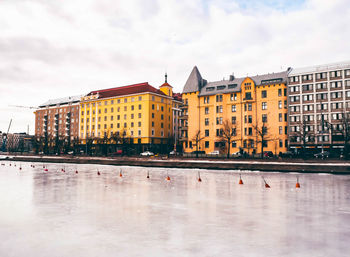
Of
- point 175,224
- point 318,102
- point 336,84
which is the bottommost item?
point 175,224

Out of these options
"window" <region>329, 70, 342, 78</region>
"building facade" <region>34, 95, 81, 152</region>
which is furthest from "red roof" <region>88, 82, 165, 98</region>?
"window" <region>329, 70, 342, 78</region>

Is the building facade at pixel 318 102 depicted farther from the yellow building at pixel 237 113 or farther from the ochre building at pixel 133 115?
the ochre building at pixel 133 115

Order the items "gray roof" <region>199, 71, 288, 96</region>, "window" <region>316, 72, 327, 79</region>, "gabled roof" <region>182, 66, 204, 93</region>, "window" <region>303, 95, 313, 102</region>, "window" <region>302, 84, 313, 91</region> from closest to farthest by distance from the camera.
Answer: "window" <region>316, 72, 327, 79</region> → "window" <region>303, 95, 313, 102</region> → "window" <region>302, 84, 313, 91</region> → "gray roof" <region>199, 71, 288, 96</region> → "gabled roof" <region>182, 66, 204, 93</region>

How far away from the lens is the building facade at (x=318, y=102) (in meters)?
69.2

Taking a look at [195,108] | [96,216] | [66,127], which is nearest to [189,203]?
[96,216]

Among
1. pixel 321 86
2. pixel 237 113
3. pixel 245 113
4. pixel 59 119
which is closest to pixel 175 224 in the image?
pixel 245 113

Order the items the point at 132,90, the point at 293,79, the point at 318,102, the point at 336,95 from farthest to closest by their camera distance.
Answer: the point at 132,90
the point at 293,79
the point at 318,102
the point at 336,95

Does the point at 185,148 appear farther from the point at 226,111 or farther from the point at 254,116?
the point at 254,116

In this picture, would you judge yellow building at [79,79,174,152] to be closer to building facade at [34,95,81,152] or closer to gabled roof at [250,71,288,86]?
building facade at [34,95,81,152]

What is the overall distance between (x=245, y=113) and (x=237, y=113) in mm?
2262

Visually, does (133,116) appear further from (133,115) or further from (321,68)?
(321,68)

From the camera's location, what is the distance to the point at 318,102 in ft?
237

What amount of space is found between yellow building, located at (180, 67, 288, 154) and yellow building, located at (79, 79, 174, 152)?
13.3m

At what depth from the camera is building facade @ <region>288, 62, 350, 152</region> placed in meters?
69.2
